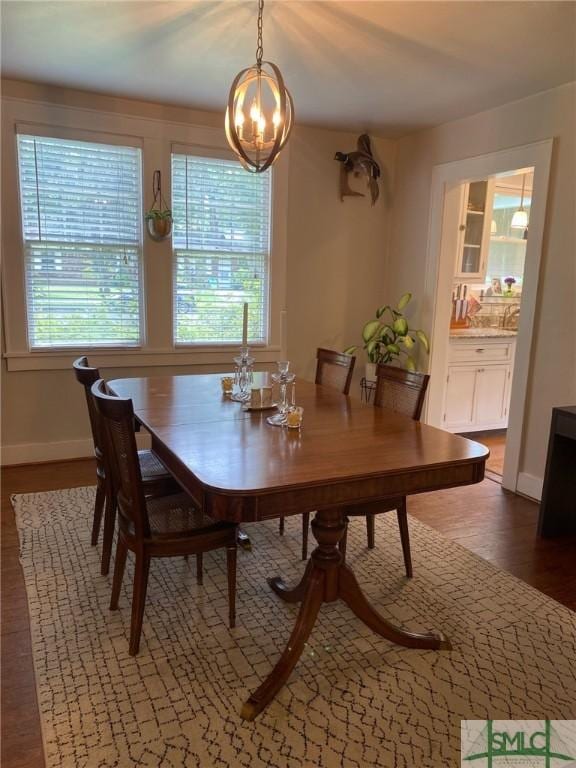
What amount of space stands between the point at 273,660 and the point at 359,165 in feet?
12.6

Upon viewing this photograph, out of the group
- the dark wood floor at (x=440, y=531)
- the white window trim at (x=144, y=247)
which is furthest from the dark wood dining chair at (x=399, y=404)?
the white window trim at (x=144, y=247)

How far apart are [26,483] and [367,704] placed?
8.85 ft

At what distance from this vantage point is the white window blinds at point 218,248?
4.14 meters

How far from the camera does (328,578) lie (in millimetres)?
1926

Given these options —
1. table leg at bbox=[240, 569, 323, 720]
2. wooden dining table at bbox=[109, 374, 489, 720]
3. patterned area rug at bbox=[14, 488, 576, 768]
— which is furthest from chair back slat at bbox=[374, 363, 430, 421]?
table leg at bbox=[240, 569, 323, 720]

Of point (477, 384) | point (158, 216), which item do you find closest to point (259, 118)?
point (158, 216)

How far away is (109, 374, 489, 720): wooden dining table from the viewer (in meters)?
1.56

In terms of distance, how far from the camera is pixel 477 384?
16.0 ft

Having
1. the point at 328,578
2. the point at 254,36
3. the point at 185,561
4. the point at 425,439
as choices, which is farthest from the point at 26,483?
the point at 254,36

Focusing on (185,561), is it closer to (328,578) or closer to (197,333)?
(328,578)

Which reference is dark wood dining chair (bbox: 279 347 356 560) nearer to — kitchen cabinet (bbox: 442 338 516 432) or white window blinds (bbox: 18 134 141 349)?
white window blinds (bbox: 18 134 141 349)

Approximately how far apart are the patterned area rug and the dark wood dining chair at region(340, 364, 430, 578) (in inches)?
7.3

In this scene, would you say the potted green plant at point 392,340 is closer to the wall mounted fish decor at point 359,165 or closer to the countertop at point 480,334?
the countertop at point 480,334

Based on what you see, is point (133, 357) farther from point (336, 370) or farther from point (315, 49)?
point (315, 49)
